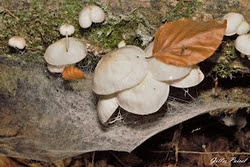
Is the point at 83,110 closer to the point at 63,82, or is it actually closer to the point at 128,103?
the point at 63,82

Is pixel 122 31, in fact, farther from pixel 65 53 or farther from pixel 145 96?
pixel 145 96

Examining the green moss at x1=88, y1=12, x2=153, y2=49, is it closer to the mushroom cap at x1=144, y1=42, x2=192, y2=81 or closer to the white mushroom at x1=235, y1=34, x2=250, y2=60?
the mushroom cap at x1=144, y1=42, x2=192, y2=81

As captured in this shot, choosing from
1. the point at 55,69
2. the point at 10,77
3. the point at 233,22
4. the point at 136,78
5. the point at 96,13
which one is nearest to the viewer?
the point at 136,78

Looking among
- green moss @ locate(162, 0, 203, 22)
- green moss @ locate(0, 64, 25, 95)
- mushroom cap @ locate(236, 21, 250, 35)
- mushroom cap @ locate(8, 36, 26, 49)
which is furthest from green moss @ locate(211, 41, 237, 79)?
green moss @ locate(0, 64, 25, 95)

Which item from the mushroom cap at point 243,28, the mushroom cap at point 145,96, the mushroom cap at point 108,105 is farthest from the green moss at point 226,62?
the mushroom cap at point 108,105

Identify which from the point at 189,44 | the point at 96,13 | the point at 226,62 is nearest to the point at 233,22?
the point at 189,44
